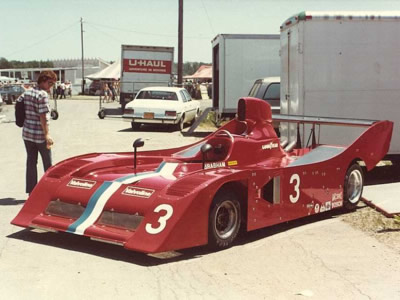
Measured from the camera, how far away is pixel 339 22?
10586 mm

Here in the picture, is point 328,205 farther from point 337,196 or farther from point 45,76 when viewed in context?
point 45,76

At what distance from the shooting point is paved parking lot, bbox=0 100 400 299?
16.2 ft

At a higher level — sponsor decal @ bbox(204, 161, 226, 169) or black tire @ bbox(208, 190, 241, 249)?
sponsor decal @ bbox(204, 161, 226, 169)

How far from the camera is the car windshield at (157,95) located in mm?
→ 22266

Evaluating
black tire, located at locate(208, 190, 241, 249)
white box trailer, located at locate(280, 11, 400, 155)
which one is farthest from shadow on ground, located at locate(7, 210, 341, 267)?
white box trailer, located at locate(280, 11, 400, 155)

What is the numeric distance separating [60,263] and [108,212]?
0.73m

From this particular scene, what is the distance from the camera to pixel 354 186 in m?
8.41

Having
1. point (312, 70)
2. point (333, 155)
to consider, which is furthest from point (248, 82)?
point (333, 155)

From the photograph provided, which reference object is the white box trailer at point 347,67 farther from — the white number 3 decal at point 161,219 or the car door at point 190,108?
the car door at point 190,108

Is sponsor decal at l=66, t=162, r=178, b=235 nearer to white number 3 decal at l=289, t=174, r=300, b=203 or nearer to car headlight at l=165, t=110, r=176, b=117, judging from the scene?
white number 3 decal at l=289, t=174, r=300, b=203

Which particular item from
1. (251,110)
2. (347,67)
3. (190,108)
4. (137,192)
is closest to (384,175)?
(347,67)

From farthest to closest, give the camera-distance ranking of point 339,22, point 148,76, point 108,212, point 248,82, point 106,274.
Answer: point 148,76, point 248,82, point 339,22, point 108,212, point 106,274

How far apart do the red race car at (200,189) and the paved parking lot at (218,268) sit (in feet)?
0.67

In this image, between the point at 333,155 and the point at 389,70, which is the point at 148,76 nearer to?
the point at 389,70
